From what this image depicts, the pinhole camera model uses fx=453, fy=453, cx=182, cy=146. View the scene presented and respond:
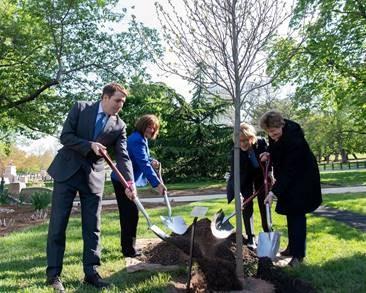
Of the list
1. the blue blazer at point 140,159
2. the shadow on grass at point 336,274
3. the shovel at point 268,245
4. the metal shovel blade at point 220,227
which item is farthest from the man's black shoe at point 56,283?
the shadow on grass at point 336,274

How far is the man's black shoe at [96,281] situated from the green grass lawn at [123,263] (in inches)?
3.1

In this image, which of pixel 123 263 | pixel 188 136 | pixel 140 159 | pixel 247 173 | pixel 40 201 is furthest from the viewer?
pixel 188 136

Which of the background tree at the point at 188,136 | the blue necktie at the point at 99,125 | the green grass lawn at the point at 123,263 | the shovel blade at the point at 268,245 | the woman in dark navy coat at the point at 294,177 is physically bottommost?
the green grass lawn at the point at 123,263

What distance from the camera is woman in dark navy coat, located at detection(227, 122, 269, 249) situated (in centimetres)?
543

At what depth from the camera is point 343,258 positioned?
4.98 meters

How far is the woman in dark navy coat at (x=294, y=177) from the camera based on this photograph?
482 centimetres

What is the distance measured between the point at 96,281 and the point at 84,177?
0.96 meters

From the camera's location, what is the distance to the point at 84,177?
4.27m

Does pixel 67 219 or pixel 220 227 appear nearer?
pixel 67 219

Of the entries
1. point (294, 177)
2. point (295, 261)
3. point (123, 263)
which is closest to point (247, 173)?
point (294, 177)

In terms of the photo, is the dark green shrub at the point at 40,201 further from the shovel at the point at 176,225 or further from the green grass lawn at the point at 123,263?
the shovel at the point at 176,225

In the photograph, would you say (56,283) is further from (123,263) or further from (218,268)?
(218,268)

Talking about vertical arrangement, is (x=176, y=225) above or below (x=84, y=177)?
below

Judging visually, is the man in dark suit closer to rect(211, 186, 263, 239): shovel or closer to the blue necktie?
the blue necktie
